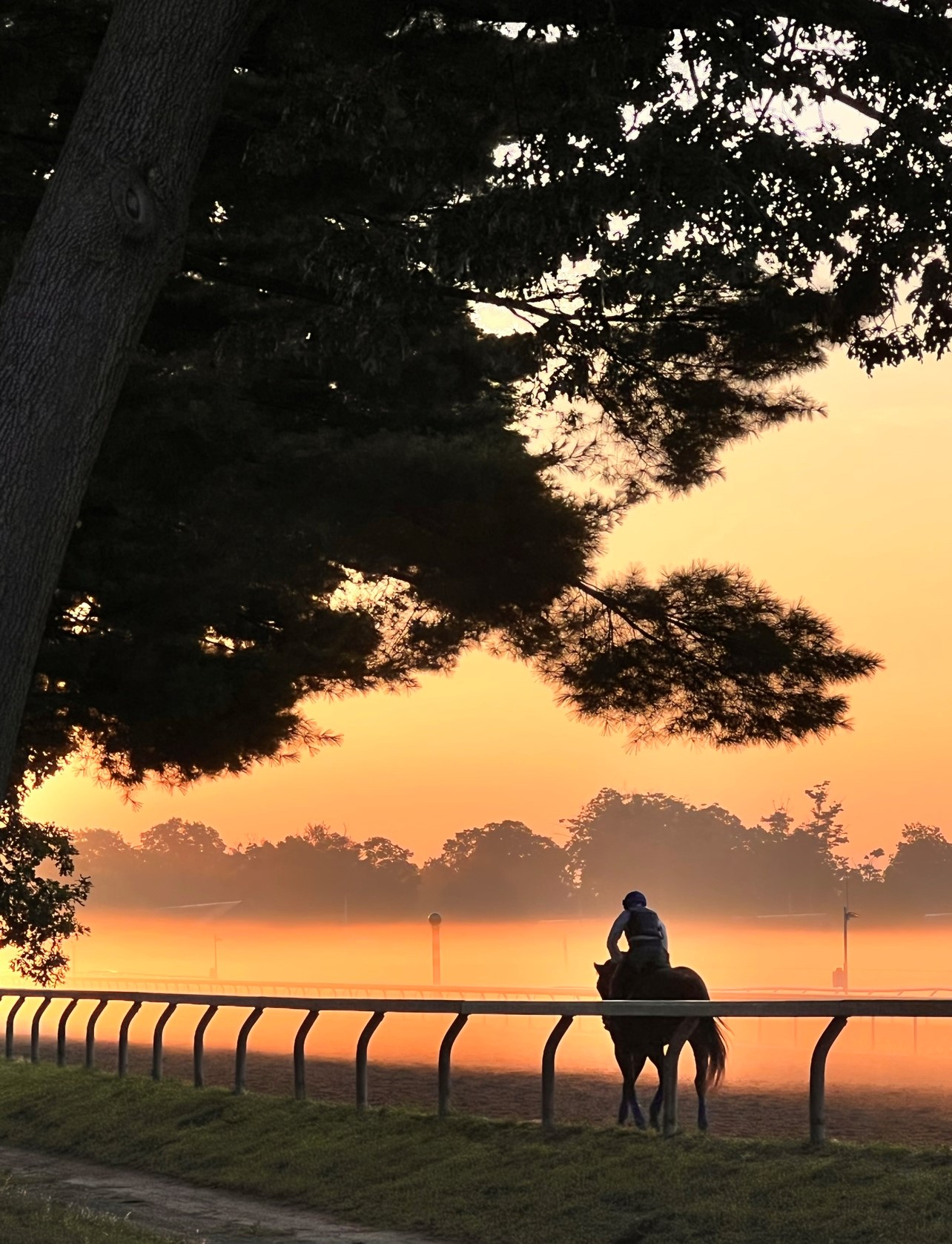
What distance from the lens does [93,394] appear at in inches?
308

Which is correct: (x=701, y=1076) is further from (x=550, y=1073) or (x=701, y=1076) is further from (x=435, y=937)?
(x=435, y=937)

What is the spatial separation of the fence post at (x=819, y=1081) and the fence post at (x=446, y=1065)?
2.85m

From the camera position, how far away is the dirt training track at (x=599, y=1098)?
553 inches

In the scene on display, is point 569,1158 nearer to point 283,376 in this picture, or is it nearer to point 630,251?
point 630,251

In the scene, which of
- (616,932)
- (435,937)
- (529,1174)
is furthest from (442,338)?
(435,937)

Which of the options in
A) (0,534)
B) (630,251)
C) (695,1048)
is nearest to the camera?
(0,534)

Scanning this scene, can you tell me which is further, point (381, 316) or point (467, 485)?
point (467, 485)

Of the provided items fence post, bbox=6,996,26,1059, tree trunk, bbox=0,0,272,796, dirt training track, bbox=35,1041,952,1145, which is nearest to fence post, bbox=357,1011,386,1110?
dirt training track, bbox=35,1041,952,1145

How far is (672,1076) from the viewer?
10.1m

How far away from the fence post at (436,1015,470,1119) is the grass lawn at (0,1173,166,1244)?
266 cm

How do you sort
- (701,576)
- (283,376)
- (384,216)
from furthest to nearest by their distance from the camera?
(701,576)
(283,376)
(384,216)

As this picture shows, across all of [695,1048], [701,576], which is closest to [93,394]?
[695,1048]

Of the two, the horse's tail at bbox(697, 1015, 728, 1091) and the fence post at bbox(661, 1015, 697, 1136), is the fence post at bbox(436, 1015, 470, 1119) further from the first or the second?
the fence post at bbox(661, 1015, 697, 1136)

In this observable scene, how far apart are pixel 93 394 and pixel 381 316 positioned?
305 cm
